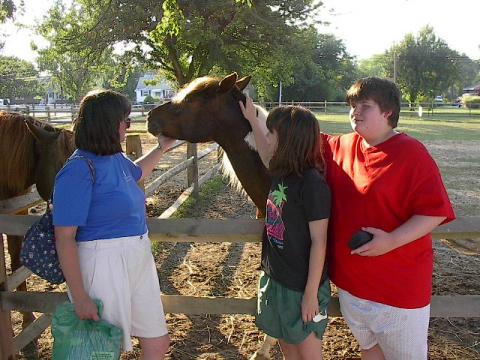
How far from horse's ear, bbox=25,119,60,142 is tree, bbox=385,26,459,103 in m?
53.1

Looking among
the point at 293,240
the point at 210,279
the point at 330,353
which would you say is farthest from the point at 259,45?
the point at 293,240

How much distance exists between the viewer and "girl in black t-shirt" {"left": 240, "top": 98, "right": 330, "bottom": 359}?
6.35 feet

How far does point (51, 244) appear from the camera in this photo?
80.7 inches

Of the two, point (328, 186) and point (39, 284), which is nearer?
point (328, 186)

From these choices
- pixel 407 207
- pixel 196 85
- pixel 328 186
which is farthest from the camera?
pixel 196 85

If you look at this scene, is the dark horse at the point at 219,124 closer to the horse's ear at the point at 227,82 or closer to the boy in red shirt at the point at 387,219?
the horse's ear at the point at 227,82

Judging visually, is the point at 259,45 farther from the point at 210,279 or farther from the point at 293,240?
the point at 293,240

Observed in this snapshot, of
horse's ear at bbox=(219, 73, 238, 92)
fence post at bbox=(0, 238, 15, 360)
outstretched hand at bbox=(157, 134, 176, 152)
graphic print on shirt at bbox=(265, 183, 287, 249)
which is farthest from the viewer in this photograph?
horse's ear at bbox=(219, 73, 238, 92)

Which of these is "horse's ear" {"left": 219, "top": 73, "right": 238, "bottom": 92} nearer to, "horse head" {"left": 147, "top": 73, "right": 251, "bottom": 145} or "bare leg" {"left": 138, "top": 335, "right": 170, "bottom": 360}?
"horse head" {"left": 147, "top": 73, "right": 251, "bottom": 145}

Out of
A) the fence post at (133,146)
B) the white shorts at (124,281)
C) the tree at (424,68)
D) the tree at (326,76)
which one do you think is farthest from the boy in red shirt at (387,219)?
the tree at (424,68)

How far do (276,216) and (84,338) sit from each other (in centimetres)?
100

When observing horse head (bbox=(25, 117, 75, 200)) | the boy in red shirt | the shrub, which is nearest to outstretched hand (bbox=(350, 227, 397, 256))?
the boy in red shirt

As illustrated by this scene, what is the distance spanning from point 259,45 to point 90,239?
45.7ft

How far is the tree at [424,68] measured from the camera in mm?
51562
